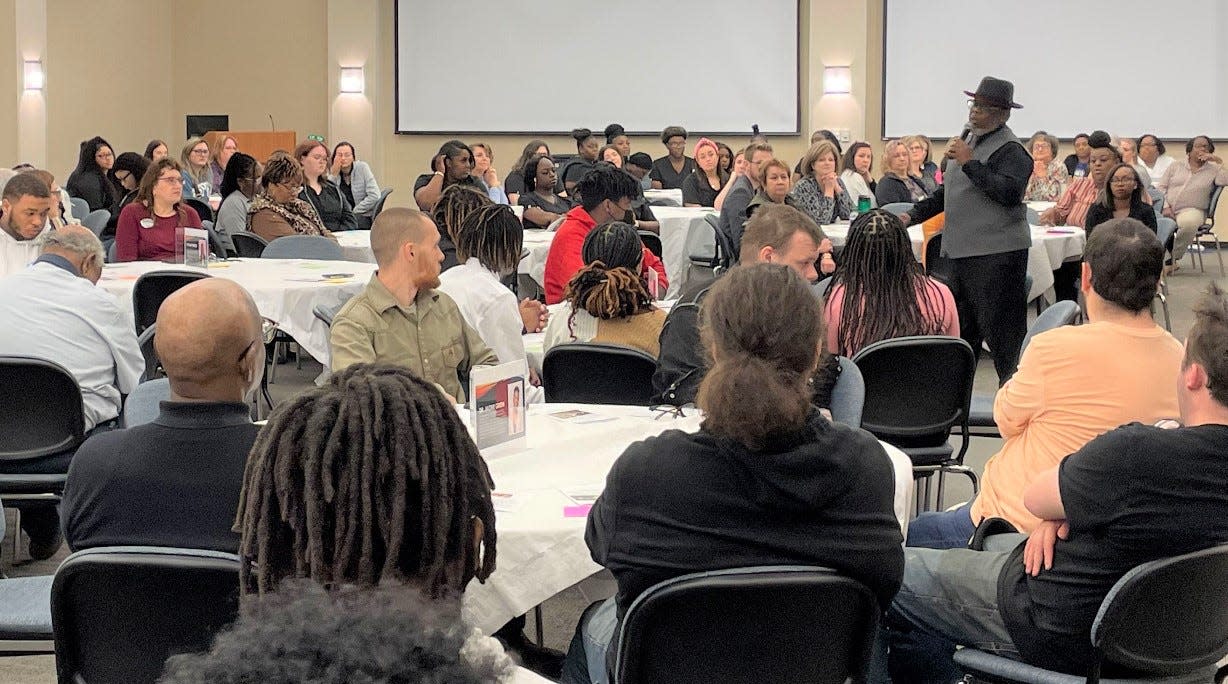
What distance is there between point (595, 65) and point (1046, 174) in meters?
5.78

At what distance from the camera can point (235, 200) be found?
8820mm

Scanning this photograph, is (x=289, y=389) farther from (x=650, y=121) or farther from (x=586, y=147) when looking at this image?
(x=650, y=121)

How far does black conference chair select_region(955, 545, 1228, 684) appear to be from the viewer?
2443 millimetres

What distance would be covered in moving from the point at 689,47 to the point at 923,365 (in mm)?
12381

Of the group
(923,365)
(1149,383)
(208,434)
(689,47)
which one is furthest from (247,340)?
(689,47)

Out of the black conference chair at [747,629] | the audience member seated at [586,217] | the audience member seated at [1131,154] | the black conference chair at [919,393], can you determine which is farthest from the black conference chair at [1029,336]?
the audience member seated at [1131,154]

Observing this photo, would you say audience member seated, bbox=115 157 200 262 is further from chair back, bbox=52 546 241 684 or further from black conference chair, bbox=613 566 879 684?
black conference chair, bbox=613 566 879 684

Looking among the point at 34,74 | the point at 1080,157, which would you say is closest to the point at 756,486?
the point at 1080,157

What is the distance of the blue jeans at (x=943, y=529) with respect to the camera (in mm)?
3459

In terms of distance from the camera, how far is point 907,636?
3172 millimetres

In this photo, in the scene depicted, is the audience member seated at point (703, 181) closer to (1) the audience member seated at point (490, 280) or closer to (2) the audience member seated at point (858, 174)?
(2) the audience member seated at point (858, 174)

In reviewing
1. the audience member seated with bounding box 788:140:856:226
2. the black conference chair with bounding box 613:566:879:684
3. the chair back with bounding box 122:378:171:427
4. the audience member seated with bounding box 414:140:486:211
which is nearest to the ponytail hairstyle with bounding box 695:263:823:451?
the black conference chair with bounding box 613:566:879:684

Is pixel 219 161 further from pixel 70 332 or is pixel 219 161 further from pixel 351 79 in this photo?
pixel 70 332

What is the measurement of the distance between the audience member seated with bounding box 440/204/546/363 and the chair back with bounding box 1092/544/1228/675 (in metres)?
2.69
